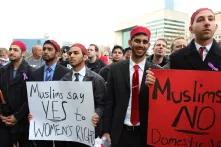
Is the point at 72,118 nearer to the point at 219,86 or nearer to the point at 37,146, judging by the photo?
the point at 37,146

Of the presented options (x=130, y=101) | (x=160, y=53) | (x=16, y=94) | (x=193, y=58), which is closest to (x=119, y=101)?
(x=130, y=101)

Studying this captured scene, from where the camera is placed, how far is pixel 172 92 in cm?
401

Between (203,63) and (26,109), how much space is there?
300 centimetres

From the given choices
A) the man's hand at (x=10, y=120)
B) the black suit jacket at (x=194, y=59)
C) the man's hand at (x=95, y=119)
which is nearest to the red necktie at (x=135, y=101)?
the black suit jacket at (x=194, y=59)

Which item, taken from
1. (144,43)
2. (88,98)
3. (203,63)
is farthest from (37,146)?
(203,63)

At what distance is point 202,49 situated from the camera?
154 inches

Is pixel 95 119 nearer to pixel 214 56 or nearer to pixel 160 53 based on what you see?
pixel 214 56

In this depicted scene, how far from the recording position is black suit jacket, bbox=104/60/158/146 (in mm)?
4363

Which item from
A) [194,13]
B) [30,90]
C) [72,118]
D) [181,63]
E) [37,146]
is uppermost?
[194,13]

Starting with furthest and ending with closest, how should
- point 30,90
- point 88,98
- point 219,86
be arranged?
point 30,90 → point 88,98 → point 219,86

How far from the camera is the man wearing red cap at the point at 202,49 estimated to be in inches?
151

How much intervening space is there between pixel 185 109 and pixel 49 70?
2547 millimetres

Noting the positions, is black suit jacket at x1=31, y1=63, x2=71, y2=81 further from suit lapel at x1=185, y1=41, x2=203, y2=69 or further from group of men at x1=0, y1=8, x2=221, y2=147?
suit lapel at x1=185, y1=41, x2=203, y2=69

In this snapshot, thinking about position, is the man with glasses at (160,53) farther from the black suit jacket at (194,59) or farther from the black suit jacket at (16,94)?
the black suit jacket at (194,59)
